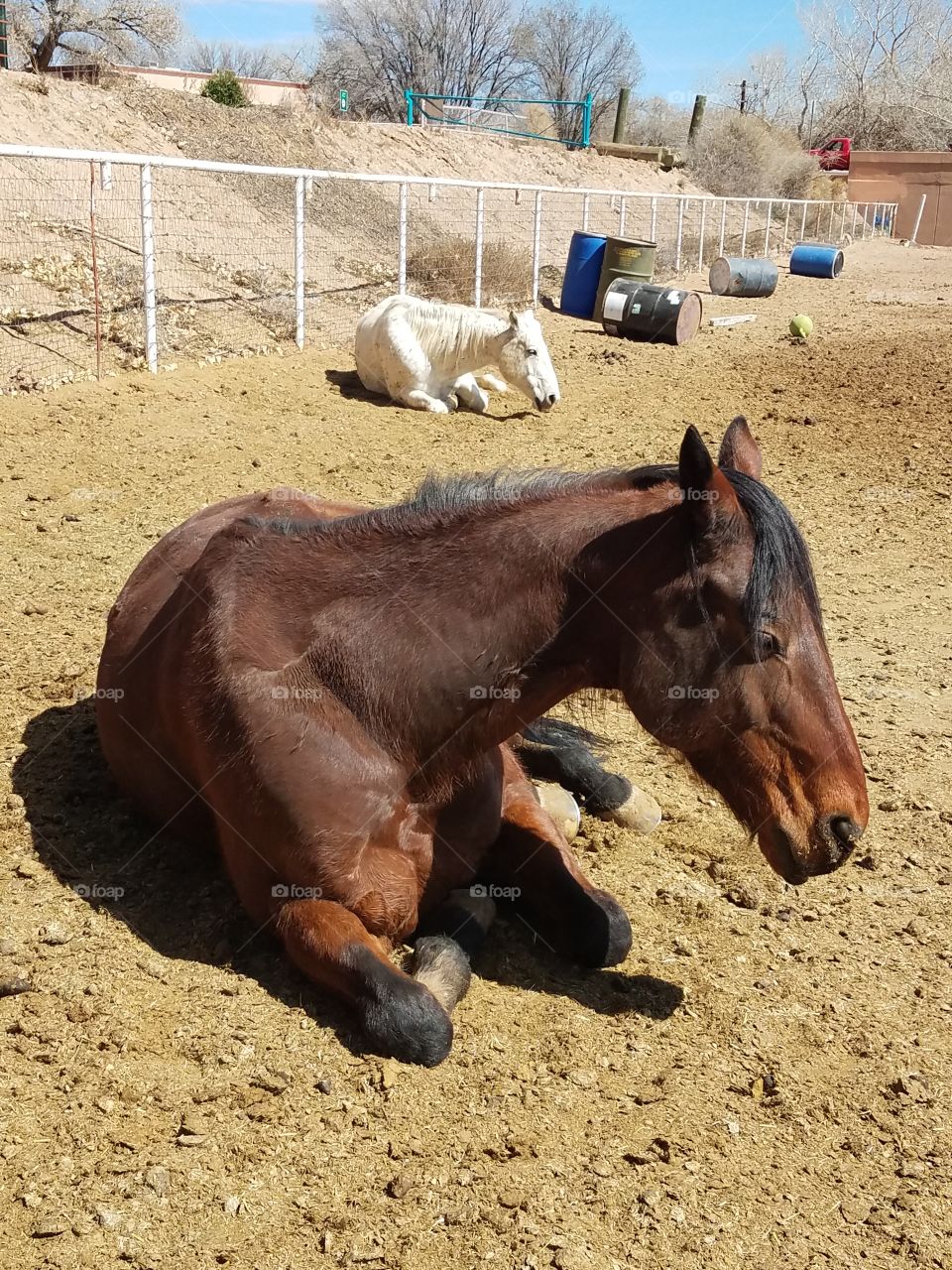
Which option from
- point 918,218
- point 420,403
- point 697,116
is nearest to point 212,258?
point 420,403

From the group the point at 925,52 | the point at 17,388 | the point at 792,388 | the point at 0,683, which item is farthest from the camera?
the point at 925,52

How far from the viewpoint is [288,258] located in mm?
17328

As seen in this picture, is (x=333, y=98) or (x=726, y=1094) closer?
(x=726, y=1094)

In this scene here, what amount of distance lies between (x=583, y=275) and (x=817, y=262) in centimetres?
983

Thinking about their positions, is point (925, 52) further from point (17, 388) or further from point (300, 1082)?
point (300, 1082)

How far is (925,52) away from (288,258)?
59238mm

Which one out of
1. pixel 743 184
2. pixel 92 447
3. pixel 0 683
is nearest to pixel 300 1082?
pixel 0 683

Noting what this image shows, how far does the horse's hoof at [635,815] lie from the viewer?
4098mm

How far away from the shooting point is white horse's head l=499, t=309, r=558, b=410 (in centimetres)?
1123

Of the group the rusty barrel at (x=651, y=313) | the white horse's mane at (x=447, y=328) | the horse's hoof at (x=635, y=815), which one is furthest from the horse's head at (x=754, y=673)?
the rusty barrel at (x=651, y=313)

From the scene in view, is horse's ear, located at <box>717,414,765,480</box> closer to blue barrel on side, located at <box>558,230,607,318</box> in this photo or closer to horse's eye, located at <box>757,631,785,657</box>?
horse's eye, located at <box>757,631,785,657</box>

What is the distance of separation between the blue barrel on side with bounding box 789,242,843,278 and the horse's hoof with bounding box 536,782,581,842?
923 inches

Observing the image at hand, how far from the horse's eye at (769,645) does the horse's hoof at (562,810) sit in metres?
1.45

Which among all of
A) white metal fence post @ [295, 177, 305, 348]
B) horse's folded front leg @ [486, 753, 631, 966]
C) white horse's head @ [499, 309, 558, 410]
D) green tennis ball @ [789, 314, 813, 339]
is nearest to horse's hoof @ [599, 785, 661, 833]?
horse's folded front leg @ [486, 753, 631, 966]
